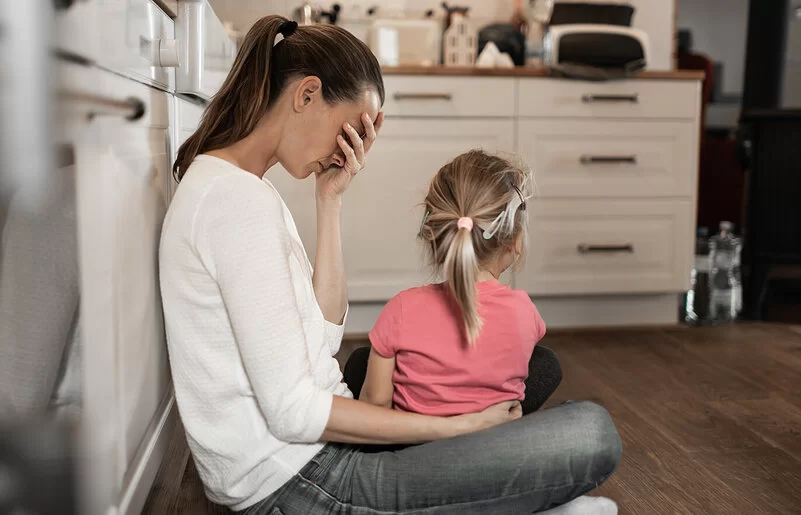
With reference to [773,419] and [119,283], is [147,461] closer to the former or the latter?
[119,283]

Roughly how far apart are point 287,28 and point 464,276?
40cm

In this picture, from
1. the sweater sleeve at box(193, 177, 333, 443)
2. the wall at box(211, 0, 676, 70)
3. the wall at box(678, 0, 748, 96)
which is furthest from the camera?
the wall at box(678, 0, 748, 96)

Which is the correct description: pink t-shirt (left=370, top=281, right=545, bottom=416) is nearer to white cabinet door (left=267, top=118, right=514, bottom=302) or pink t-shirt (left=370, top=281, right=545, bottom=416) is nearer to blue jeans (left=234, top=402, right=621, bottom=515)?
blue jeans (left=234, top=402, right=621, bottom=515)

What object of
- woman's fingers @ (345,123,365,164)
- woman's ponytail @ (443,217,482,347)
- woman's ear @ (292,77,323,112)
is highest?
woman's ear @ (292,77,323,112)

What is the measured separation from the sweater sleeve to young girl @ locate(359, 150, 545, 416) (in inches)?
8.4

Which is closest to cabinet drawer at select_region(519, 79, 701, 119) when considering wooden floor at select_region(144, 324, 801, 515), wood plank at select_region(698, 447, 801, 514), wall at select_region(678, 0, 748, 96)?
wooden floor at select_region(144, 324, 801, 515)

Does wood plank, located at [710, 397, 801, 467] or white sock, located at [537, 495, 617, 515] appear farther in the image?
wood plank, located at [710, 397, 801, 467]

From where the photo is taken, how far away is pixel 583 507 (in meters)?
1.15

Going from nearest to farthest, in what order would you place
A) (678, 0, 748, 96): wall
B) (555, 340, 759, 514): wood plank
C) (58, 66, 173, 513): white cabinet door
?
1. (58, 66, 173, 513): white cabinet door
2. (555, 340, 759, 514): wood plank
3. (678, 0, 748, 96): wall

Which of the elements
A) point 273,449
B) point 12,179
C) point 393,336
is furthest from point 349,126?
point 12,179

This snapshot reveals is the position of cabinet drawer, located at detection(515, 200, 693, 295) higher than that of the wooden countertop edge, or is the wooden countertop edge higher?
the wooden countertop edge

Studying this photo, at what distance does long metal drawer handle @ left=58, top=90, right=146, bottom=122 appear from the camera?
690 millimetres

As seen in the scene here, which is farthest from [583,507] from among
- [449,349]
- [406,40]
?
[406,40]

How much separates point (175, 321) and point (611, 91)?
2236 millimetres
